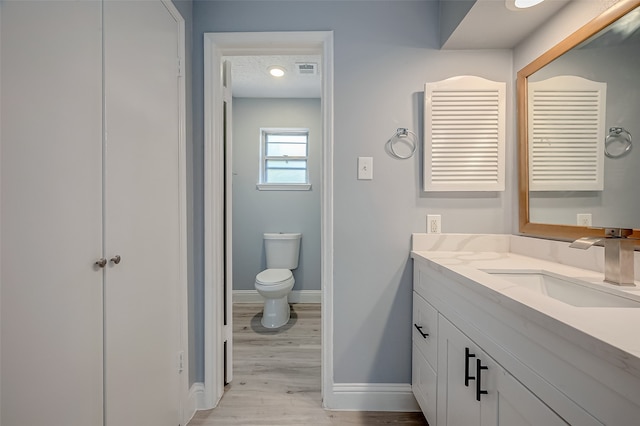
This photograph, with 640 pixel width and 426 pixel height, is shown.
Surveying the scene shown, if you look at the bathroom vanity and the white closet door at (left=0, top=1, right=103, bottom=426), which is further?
the white closet door at (left=0, top=1, right=103, bottom=426)

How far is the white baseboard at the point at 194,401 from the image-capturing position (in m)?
1.51

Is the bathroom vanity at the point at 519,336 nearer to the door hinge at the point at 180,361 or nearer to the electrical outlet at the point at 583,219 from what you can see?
the electrical outlet at the point at 583,219

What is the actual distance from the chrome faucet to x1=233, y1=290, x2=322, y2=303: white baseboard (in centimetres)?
268

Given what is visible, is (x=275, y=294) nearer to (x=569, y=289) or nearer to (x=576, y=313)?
(x=569, y=289)

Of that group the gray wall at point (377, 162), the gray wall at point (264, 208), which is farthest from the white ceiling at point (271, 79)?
the gray wall at point (377, 162)

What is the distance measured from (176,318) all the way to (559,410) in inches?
58.1

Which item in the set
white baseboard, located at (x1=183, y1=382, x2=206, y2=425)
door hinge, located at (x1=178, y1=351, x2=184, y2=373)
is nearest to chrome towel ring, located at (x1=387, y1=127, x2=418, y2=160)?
door hinge, located at (x1=178, y1=351, x2=184, y2=373)

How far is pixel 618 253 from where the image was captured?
0.89 m

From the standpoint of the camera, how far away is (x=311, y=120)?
3314 millimetres

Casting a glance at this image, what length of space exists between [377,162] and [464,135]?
487 millimetres

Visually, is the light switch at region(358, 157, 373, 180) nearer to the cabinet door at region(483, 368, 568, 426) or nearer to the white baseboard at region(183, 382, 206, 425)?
the cabinet door at region(483, 368, 568, 426)

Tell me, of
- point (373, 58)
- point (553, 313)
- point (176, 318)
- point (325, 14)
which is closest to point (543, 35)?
point (373, 58)

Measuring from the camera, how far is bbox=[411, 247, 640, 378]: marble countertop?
0.47m

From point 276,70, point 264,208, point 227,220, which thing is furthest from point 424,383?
point 276,70
